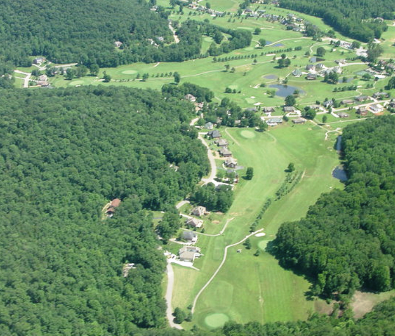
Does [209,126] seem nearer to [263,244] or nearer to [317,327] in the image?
[263,244]

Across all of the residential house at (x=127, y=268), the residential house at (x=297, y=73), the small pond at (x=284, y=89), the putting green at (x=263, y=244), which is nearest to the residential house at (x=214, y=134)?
the small pond at (x=284, y=89)

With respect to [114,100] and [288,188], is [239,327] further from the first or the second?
[114,100]

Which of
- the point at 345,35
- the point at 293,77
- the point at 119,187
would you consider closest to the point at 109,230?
the point at 119,187

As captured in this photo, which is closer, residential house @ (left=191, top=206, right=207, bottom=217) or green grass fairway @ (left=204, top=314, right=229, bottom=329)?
green grass fairway @ (left=204, top=314, right=229, bottom=329)

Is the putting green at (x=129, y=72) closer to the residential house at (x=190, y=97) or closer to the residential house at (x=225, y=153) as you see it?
the residential house at (x=190, y=97)

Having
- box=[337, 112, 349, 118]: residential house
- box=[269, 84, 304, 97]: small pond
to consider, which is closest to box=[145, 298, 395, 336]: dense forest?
box=[337, 112, 349, 118]: residential house

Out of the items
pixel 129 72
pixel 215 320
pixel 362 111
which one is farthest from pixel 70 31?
pixel 215 320

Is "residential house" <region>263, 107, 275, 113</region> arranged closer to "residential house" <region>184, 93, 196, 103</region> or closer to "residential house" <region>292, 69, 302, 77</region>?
"residential house" <region>184, 93, 196, 103</region>
